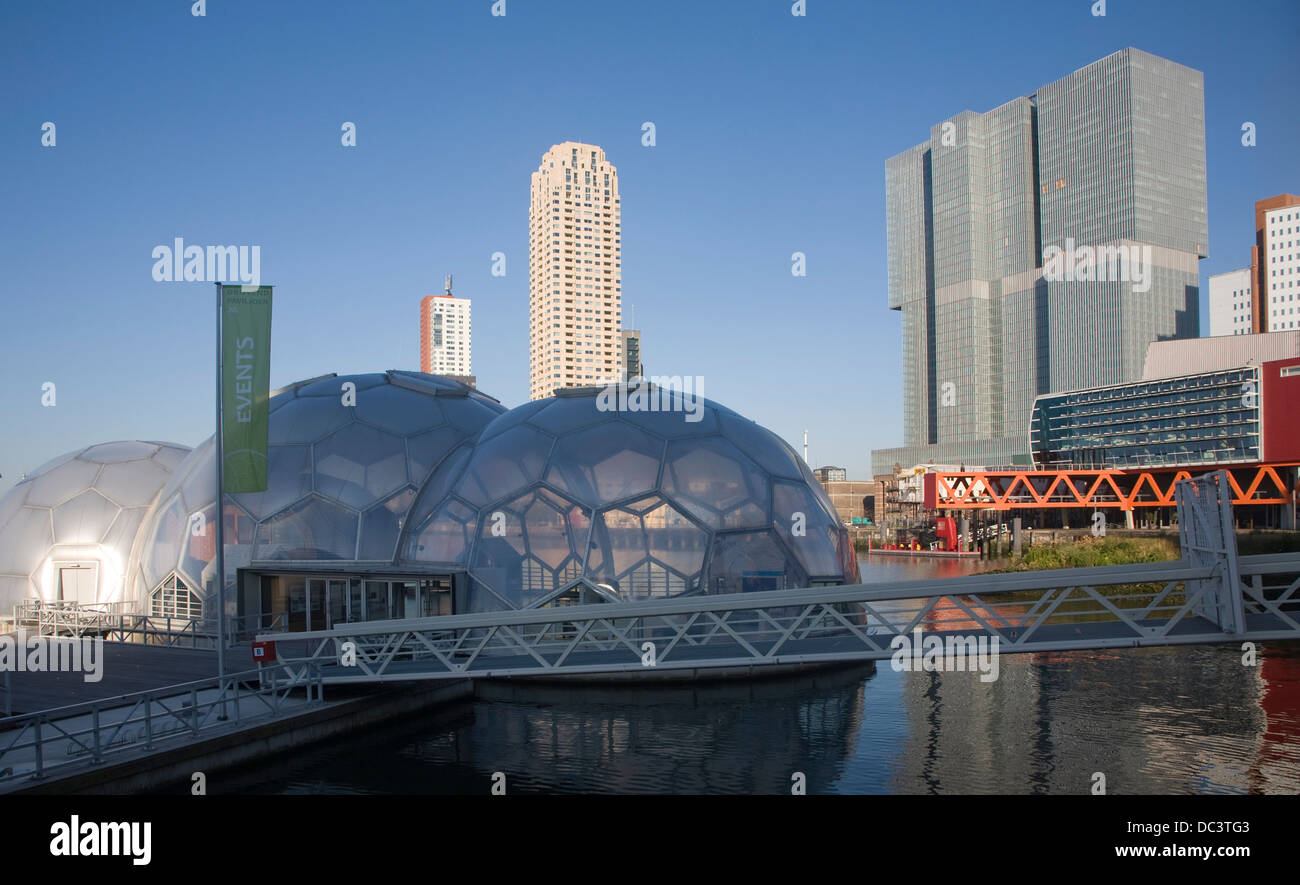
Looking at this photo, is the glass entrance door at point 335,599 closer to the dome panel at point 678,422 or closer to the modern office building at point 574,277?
the dome panel at point 678,422

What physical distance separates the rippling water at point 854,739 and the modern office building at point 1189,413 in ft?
182

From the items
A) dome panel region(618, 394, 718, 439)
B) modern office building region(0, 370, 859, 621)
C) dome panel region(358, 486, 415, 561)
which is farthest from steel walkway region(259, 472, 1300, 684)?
dome panel region(618, 394, 718, 439)

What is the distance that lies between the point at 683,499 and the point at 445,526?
5.56 meters

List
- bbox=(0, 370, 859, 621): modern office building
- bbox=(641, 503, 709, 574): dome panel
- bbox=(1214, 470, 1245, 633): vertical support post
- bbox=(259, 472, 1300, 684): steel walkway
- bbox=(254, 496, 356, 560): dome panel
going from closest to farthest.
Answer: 1. bbox=(1214, 470, 1245, 633): vertical support post
2. bbox=(259, 472, 1300, 684): steel walkway
3. bbox=(641, 503, 709, 574): dome panel
4. bbox=(0, 370, 859, 621): modern office building
5. bbox=(254, 496, 356, 560): dome panel

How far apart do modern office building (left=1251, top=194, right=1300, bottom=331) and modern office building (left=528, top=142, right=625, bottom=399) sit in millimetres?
120804

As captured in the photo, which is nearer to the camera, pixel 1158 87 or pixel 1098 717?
pixel 1098 717

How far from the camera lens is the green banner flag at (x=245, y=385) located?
17547 mm

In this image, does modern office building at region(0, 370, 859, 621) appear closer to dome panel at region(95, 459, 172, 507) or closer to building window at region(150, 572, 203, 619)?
building window at region(150, 572, 203, 619)

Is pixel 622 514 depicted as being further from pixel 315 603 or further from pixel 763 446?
pixel 315 603

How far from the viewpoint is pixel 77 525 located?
30.5 meters

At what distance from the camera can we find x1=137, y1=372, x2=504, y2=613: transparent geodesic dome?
76.9 feet

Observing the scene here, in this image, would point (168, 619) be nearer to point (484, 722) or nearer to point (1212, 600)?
point (484, 722)

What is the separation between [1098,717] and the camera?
16734mm
